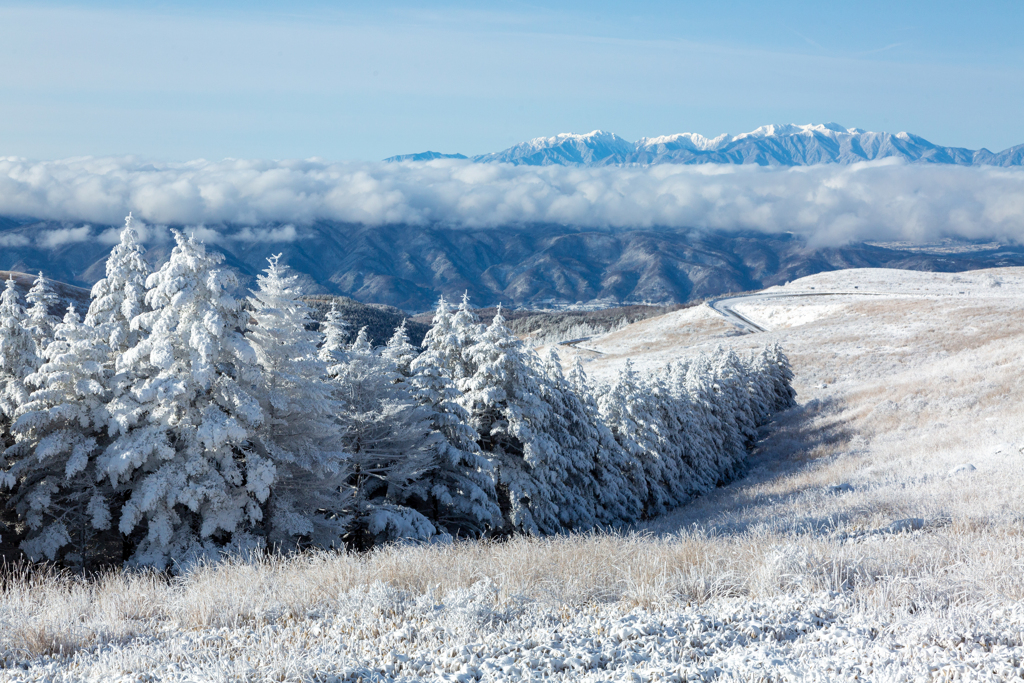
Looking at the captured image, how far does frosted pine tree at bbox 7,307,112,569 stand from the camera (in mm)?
15914

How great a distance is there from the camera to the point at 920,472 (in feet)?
62.6

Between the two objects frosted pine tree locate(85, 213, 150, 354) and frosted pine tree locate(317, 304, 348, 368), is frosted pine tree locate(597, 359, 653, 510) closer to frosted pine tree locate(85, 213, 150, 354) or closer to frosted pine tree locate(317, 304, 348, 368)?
frosted pine tree locate(317, 304, 348, 368)

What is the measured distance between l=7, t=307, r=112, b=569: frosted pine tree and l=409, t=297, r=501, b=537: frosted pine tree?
871 cm

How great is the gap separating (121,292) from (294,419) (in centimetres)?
676

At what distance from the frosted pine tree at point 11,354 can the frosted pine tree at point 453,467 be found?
35.1 feet

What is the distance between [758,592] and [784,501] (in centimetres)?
1498

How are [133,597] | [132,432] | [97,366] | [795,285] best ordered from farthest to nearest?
[795,285] → [97,366] → [132,432] → [133,597]

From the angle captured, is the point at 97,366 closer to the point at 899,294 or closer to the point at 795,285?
the point at 899,294

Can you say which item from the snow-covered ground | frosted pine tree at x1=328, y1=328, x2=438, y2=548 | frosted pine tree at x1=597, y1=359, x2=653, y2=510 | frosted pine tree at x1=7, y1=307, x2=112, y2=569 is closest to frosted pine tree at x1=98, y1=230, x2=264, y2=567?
frosted pine tree at x1=7, y1=307, x2=112, y2=569

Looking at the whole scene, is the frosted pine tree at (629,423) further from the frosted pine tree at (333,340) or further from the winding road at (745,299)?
the winding road at (745,299)

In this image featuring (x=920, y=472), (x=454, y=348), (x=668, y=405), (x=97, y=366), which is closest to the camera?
(x=97, y=366)

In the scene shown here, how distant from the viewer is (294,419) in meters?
17.2

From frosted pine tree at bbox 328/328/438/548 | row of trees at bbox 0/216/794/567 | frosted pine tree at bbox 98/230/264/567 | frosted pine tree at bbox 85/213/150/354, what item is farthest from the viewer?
frosted pine tree at bbox 328/328/438/548

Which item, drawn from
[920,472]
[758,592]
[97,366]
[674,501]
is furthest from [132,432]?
[674,501]
